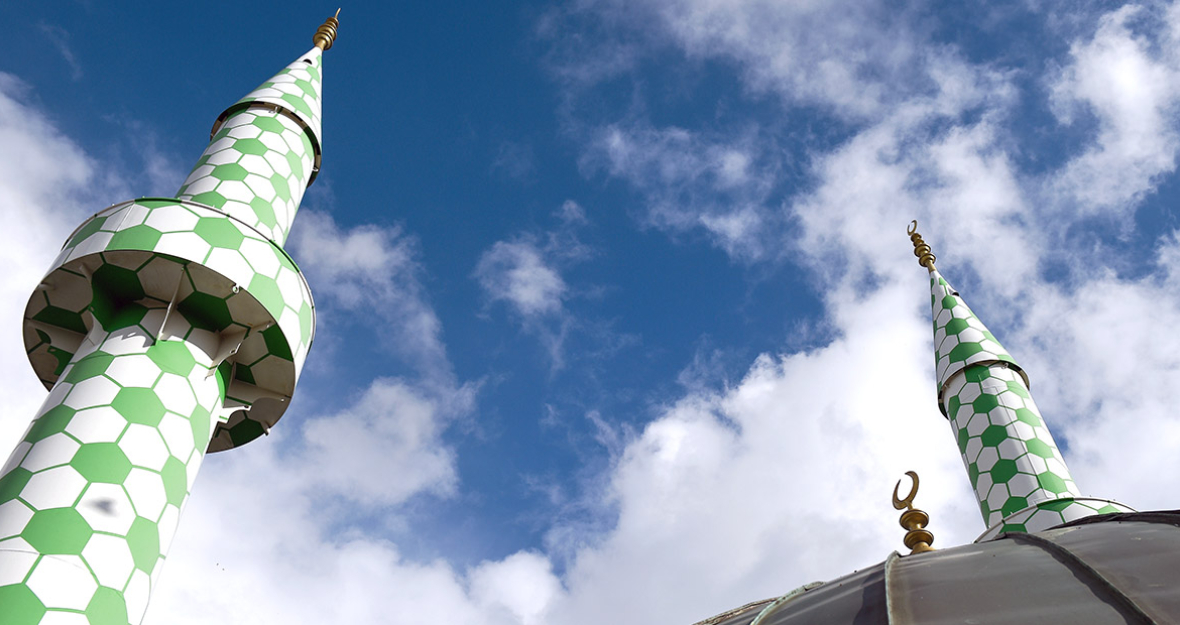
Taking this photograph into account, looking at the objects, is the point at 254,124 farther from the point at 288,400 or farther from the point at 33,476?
the point at 33,476

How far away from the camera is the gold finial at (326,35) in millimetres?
11969

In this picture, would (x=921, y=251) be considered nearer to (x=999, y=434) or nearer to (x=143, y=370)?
(x=999, y=434)

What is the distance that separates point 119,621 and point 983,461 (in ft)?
28.8

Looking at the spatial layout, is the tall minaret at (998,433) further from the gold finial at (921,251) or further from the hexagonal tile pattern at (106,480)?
the hexagonal tile pattern at (106,480)

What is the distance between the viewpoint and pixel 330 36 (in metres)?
12.1

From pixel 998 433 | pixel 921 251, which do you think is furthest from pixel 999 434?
pixel 921 251

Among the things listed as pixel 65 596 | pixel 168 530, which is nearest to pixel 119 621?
pixel 65 596

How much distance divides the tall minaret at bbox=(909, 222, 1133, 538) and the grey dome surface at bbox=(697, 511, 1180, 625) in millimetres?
4944

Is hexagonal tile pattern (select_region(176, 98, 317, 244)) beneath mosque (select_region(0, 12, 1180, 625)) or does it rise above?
above

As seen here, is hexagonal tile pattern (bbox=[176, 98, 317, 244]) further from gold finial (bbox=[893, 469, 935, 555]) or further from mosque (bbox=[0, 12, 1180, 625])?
gold finial (bbox=[893, 469, 935, 555])

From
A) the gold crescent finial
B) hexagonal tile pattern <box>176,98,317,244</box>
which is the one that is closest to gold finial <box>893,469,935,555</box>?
the gold crescent finial

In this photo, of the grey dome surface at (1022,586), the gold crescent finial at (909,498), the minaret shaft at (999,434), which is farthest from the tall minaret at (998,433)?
the grey dome surface at (1022,586)

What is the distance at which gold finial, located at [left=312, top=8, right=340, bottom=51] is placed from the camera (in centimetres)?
1197

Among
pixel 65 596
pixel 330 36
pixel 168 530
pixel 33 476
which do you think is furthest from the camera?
pixel 330 36
